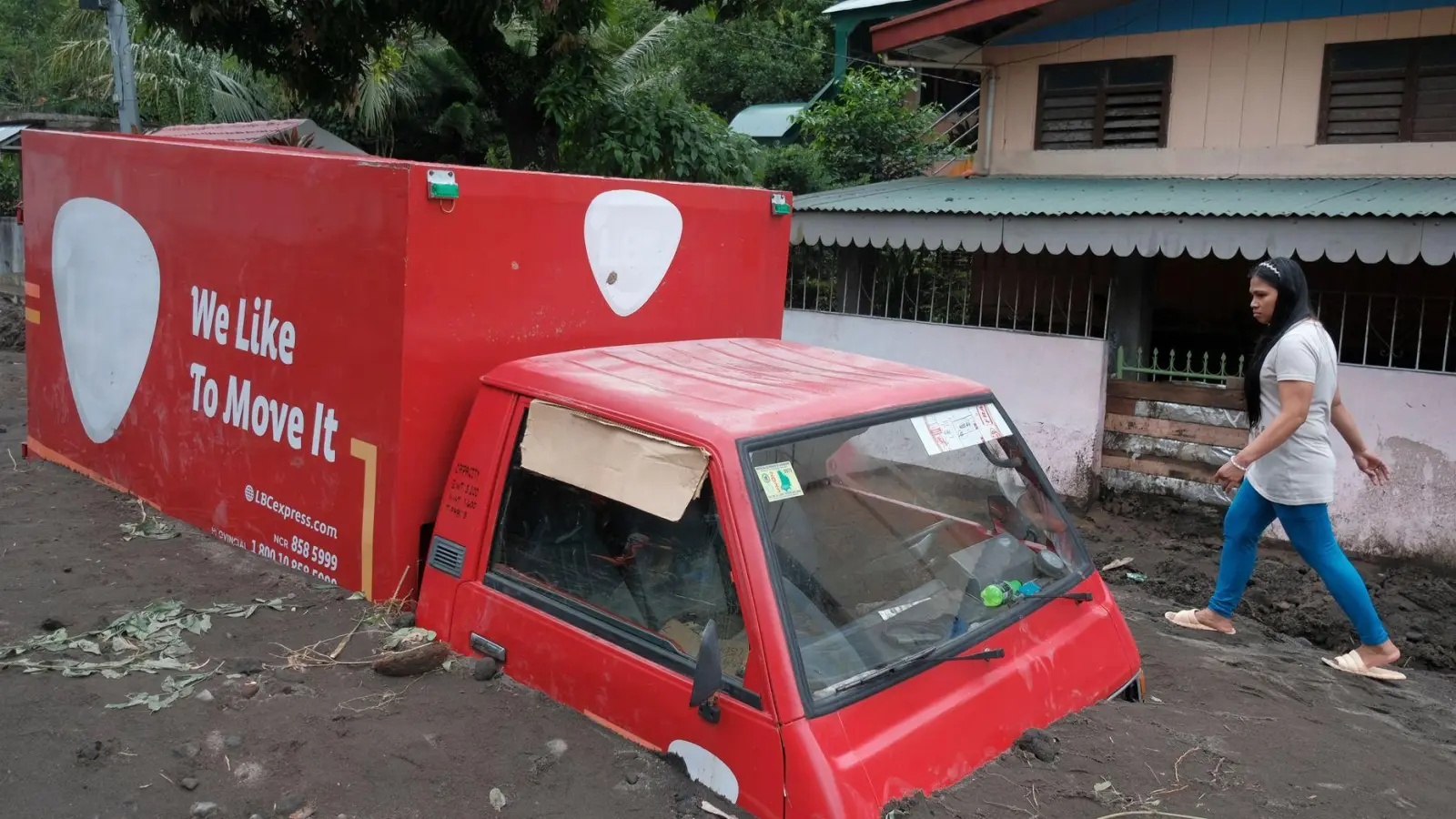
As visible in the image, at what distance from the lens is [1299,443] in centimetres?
449

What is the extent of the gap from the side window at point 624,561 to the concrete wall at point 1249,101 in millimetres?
9484

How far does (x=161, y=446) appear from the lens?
4.52 meters

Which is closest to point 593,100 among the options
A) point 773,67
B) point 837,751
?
point 837,751

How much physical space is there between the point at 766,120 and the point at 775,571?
20.8 m

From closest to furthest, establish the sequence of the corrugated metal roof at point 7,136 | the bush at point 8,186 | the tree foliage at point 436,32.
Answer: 1. the tree foliage at point 436,32
2. the corrugated metal roof at point 7,136
3. the bush at point 8,186

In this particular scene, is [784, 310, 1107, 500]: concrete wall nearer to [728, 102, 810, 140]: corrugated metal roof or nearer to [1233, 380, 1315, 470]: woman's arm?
[1233, 380, 1315, 470]: woman's arm

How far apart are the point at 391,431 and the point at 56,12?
105 feet

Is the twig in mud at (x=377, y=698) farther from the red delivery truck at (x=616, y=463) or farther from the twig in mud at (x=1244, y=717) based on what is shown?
the twig in mud at (x=1244, y=717)

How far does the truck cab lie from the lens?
254 cm

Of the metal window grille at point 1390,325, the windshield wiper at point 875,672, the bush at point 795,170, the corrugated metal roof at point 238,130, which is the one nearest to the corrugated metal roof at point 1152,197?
the metal window grille at point 1390,325

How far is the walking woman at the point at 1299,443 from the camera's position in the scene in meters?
4.37

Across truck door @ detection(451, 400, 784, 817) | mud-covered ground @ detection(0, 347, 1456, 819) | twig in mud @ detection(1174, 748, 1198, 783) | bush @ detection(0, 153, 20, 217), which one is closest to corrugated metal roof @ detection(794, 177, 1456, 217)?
mud-covered ground @ detection(0, 347, 1456, 819)

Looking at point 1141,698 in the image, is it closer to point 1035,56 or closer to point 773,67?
point 1035,56

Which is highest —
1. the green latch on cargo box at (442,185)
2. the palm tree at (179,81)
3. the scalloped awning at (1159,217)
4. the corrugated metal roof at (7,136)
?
the palm tree at (179,81)
